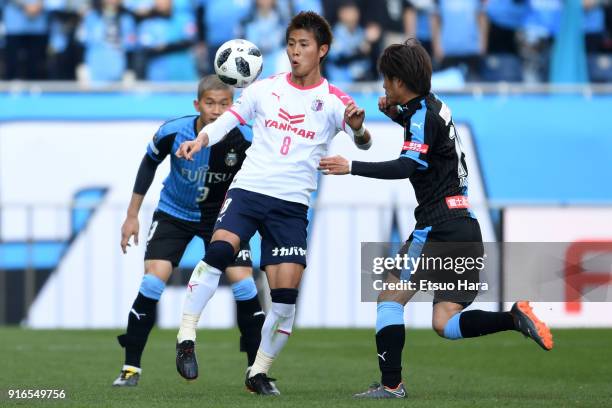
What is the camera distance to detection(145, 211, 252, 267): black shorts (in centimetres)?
884

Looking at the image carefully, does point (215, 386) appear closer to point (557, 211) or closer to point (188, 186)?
point (188, 186)

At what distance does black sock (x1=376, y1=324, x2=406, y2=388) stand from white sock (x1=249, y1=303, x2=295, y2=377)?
674 mm

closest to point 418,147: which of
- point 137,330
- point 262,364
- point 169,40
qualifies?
point 262,364

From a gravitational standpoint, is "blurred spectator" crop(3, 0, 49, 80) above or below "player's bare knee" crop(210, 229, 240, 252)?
above

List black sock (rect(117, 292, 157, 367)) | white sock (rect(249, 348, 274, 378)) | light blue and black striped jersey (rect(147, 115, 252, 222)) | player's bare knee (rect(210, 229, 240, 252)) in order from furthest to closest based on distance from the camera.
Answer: light blue and black striped jersey (rect(147, 115, 252, 222)) < black sock (rect(117, 292, 157, 367)) < white sock (rect(249, 348, 274, 378)) < player's bare knee (rect(210, 229, 240, 252))

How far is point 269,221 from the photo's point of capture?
8.02 m

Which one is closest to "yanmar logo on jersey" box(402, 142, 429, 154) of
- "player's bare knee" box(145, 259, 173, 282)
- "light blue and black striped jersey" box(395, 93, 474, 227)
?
"light blue and black striped jersey" box(395, 93, 474, 227)

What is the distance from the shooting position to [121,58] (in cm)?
1589

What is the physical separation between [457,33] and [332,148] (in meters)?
2.61

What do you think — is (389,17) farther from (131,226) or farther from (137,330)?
(137,330)

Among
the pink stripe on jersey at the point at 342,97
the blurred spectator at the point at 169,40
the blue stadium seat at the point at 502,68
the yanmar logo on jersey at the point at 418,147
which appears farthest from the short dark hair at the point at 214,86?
the blue stadium seat at the point at 502,68

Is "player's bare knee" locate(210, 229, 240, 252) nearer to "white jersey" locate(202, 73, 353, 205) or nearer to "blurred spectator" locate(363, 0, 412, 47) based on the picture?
"white jersey" locate(202, 73, 353, 205)

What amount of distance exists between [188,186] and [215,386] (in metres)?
1.38

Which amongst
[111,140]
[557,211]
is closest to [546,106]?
[557,211]
